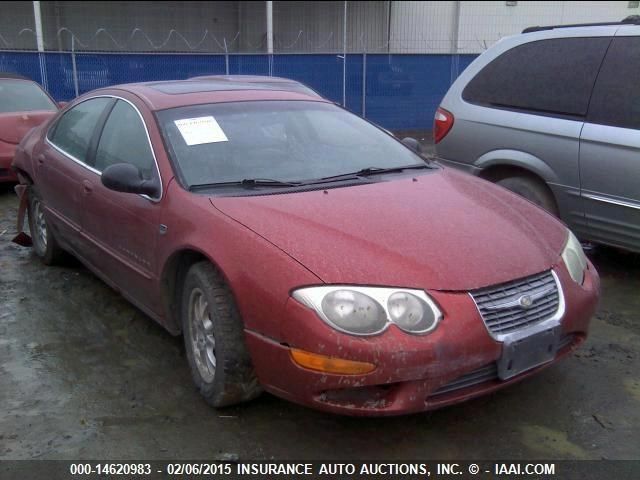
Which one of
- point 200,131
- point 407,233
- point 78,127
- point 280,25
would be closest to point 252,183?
point 200,131

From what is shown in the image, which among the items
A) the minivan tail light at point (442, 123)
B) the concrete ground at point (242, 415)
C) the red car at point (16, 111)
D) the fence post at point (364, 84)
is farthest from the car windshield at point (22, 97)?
the fence post at point (364, 84)

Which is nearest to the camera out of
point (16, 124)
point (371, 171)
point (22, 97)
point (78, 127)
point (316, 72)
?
point (371, 171)

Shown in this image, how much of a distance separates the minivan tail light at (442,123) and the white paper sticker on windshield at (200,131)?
2624 millimetres

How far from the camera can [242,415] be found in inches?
125

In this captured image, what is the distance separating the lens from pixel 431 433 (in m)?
2.99

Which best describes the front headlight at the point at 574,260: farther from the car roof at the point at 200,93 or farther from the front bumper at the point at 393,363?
the car roof at the point at 200,93

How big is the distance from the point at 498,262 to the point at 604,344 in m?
1.49

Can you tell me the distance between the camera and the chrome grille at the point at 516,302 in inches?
107

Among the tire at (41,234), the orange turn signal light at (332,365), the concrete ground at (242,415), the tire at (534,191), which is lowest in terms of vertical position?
the concrete ground at (242,415)

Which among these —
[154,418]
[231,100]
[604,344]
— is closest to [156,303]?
[154,418]

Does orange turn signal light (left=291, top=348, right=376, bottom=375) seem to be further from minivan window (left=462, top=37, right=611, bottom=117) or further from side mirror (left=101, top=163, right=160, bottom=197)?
minivan window (left=462, top=37, right=611, bottom=117)

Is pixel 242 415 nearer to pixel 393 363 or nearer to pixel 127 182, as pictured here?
pixel 393 363

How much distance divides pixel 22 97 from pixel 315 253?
298 inches

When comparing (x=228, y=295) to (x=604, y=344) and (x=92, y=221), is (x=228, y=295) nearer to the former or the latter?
(x=92, y=221)
